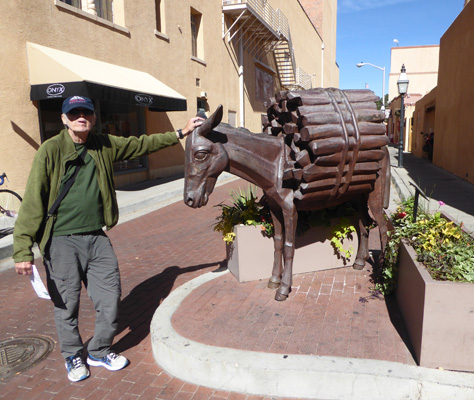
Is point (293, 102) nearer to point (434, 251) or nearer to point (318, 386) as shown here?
point (434, 251)

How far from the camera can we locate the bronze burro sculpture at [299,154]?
3426 millimetres

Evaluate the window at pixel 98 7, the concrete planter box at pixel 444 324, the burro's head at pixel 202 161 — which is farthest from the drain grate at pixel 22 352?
the window at pixel 98 7

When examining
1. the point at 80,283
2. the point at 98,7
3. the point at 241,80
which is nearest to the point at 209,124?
the point at 80,283

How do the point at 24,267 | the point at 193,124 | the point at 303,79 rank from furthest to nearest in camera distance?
the point at 303,79
the point at 193,124
the point at 24,267

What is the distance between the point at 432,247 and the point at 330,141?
125 cm

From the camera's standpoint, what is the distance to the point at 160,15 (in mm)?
14594

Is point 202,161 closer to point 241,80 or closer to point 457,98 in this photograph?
point 457,98

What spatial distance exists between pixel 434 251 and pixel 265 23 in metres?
21.1

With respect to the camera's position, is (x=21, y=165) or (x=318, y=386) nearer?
(x=318, y=386)

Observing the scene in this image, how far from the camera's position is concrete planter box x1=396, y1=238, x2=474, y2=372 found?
260 centimetres

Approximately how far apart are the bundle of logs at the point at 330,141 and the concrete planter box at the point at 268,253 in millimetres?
949

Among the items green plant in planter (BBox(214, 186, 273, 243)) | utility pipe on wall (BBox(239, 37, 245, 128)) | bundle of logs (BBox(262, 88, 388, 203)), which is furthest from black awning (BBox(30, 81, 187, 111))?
utility pipe on wall (BBox(239, 37, 245, 128))

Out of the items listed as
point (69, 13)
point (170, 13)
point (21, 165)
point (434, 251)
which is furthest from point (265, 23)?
point (434, 251)

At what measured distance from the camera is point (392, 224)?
4254 mm
